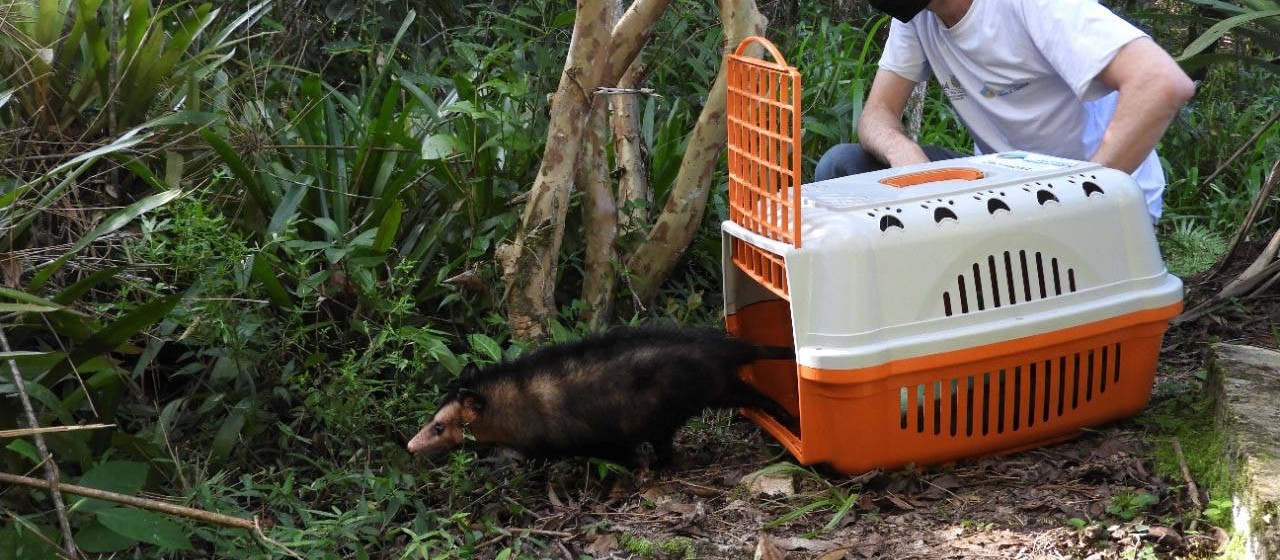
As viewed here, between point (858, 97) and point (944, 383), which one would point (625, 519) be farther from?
point (858, 97)

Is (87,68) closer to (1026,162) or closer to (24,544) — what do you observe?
(24,544)

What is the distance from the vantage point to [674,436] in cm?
393

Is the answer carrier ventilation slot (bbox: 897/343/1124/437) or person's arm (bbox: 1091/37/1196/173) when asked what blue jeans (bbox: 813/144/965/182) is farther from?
carrier ventilation slot (bbox: 897/343/1124/437)

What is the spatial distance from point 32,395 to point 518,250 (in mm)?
1566

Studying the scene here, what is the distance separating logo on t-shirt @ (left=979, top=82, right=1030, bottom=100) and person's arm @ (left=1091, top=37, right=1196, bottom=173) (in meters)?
0.45

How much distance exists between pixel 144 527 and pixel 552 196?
1.72 metres

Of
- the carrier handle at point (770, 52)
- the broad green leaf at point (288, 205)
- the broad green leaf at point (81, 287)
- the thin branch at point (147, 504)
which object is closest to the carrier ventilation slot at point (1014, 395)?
the carrier handle at point (770, 52)

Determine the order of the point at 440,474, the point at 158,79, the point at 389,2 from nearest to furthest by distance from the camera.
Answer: the point at 440,474
the point at 158,79
the point at 389,2

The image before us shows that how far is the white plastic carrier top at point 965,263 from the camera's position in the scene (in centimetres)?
307

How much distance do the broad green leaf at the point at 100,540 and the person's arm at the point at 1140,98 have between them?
116 inches

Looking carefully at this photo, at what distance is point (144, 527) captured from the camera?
2945 millimetres

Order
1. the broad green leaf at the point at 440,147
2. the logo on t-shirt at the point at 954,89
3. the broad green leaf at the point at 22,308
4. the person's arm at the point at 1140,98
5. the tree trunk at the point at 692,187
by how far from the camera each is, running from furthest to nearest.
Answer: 1. the broad green leaf at the point at 440,147
2. the logo on t-shirt at the point at 954,89
3. the tree trunk at the point at 692,187
4. the person's arm at the point at 1140,98
5. the broad green leaf at the point at 22,308

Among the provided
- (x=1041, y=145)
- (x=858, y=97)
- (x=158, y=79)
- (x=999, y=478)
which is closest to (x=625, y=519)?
(x=999, y=478)

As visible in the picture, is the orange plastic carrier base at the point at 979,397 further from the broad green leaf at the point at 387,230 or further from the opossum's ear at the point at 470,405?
the broad green leaf at the point at 387,230
